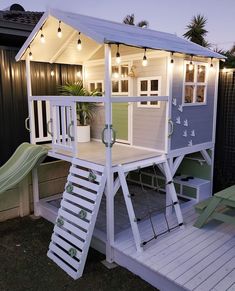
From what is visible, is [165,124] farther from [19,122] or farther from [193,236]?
[19,122]

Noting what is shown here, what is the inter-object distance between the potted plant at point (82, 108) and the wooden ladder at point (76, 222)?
156 centimetres

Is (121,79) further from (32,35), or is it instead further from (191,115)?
(32,35)

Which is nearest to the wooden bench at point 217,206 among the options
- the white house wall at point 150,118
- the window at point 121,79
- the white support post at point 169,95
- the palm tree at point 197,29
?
the white support post at point 169,95

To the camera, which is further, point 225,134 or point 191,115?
point 225,134

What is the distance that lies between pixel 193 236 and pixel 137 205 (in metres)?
1.34

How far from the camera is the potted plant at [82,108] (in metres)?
5.08

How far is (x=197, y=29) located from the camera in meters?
12.9

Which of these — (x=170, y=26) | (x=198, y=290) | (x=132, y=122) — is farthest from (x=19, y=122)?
(x=170, y=26)

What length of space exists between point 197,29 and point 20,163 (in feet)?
38.0

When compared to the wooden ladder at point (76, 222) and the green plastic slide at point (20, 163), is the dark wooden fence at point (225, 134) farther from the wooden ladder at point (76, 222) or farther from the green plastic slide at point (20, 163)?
the green plastic slide at point (20, 163)

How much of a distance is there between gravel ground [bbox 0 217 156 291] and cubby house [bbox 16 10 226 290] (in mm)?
112

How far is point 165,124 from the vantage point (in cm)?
405

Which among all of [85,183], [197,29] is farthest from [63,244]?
[197,29]

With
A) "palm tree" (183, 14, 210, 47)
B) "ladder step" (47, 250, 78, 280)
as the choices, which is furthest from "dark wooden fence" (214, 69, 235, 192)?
"palm tree" (183, 14, 210, 47)
